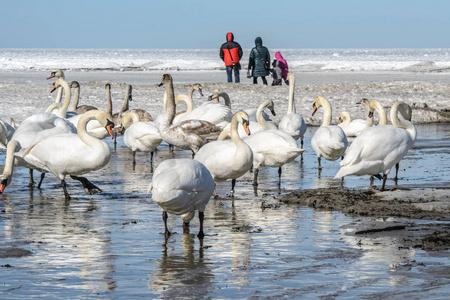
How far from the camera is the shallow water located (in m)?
5.46

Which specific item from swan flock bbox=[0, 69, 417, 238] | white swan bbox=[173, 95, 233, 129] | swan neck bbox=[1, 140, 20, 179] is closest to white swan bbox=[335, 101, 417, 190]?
swan flock bbox=[0, 69, 417, 238]

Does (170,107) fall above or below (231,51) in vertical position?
below

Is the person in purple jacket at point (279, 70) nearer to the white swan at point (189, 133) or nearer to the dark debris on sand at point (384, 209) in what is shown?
the white swan at point (189, 133)

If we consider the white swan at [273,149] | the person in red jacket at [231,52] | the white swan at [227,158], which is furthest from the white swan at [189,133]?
the person in red jacket at [231,52]

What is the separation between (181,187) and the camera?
22.8ft

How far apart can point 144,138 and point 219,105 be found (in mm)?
2029

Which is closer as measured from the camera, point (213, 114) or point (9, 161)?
point (9, 161)

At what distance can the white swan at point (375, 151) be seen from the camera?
9938mm

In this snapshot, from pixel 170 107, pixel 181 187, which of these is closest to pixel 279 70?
pixel 170 107

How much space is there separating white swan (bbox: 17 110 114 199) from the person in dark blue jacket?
16.8 metres

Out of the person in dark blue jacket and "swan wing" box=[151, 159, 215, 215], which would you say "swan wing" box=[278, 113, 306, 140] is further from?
the person in dark blue jacket

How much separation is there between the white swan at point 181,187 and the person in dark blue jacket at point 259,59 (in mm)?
19267

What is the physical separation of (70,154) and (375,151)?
156 inches

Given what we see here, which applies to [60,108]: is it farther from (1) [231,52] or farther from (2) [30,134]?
(1) [231,52]
